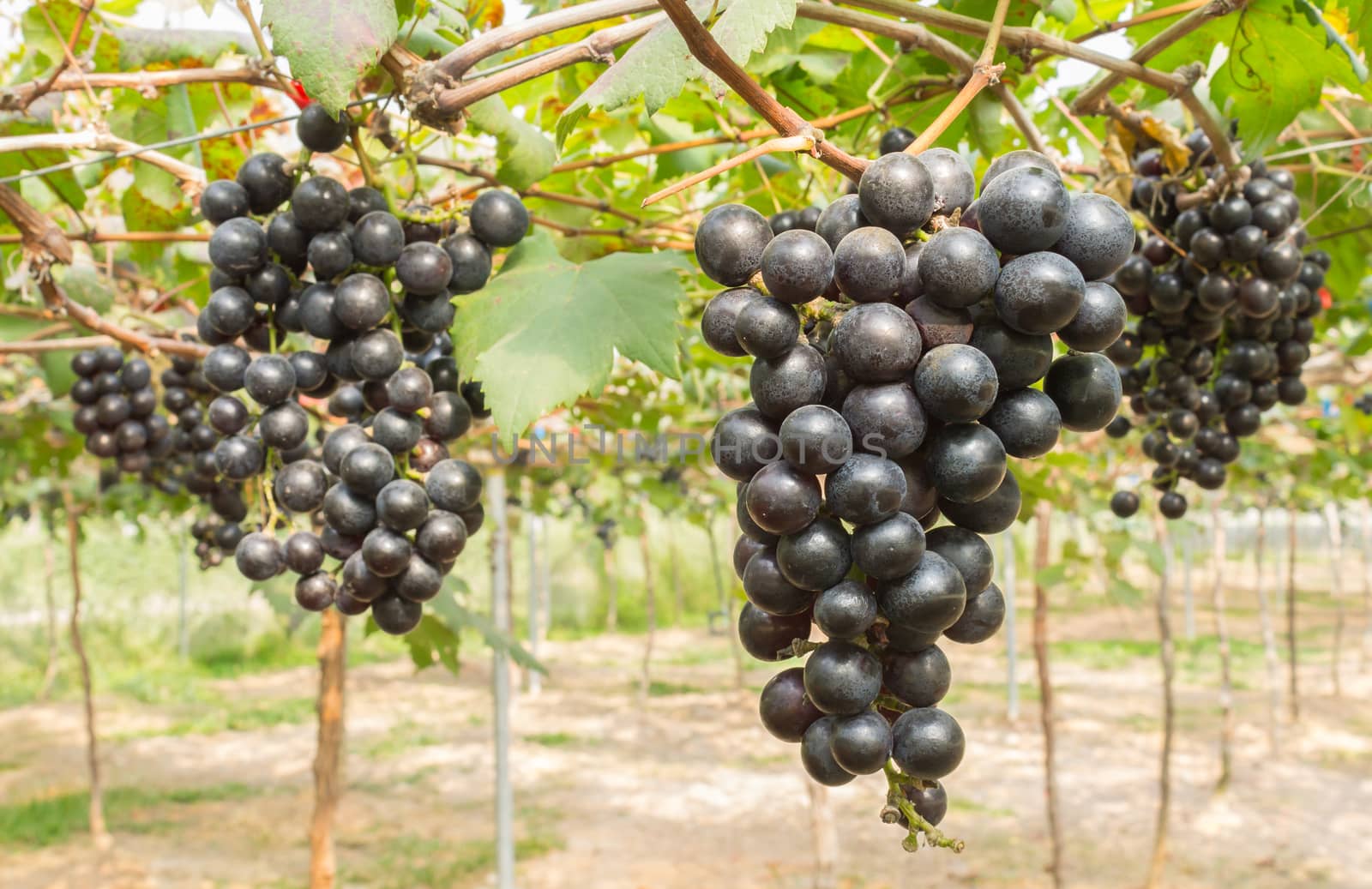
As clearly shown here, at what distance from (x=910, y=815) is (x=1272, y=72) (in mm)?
1334

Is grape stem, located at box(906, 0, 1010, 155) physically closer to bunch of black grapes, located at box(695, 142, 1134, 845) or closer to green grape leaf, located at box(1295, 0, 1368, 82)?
bunch of black grapes, located at box(695, 142, 1134, 845)

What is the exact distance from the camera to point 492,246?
1461 millimetres

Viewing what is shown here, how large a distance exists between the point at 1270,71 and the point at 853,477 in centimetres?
119

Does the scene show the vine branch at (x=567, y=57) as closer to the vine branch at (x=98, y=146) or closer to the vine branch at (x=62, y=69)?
the vine branch at (x=98, y=146)

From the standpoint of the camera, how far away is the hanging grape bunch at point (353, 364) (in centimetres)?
132

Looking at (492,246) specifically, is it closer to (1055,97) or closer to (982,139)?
(982,139)

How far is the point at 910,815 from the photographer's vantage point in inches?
30.6

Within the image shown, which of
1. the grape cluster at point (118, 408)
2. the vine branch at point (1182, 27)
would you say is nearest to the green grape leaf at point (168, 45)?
the grape cluster at point (118, 408)

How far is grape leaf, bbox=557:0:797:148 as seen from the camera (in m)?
0.94

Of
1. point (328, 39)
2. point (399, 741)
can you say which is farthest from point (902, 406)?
point (399, 741)

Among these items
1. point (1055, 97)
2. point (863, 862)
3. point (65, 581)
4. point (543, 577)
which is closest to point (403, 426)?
point (1055, 97)

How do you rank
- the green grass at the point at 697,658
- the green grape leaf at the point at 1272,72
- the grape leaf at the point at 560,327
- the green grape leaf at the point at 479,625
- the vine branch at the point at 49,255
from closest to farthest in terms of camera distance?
the grape leaf at the point at 560,327, the green grape leaf at the point at 1272,72, the vine branch at the point at 49,255, the green grape leaf at the point at 479,625, the green grass at the point at 697,658

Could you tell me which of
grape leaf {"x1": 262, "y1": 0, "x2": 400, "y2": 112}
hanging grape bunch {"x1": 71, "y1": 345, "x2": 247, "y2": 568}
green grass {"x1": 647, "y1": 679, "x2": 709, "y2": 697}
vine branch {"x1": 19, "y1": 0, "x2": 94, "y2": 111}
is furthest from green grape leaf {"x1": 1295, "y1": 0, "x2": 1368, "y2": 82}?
green grass {"x1": 647, "y1": 679, "x2": 709, "y2": 697}

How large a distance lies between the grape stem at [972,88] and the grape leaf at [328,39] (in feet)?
1.92
